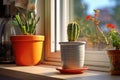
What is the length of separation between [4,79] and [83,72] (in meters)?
0.58

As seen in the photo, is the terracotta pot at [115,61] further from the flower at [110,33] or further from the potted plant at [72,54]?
the potted plant at [72,54]

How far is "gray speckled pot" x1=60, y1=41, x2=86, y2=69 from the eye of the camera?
1.16m

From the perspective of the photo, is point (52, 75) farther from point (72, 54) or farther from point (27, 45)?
point (27, 45)

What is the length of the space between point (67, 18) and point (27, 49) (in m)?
0.31

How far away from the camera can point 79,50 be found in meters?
1.18

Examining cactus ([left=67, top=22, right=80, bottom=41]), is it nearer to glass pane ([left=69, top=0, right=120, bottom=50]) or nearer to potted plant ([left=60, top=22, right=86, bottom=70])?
potted plant ([left=60, top=22, right=86, bottom=70])

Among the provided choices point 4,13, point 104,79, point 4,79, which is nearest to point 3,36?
point 4,13

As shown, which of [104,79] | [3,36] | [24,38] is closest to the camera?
[104,79]

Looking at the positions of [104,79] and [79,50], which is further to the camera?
[79,50]

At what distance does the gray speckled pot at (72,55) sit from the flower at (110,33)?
0.14 metres

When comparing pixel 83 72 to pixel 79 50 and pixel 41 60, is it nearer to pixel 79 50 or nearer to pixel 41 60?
pixel 79 50

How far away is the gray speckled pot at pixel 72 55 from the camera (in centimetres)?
116

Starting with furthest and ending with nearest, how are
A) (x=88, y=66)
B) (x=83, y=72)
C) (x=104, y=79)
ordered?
(x=88, y=66)
(x=83, y=72)
(x=104, y=79)

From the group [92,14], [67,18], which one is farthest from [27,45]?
[92,14]
